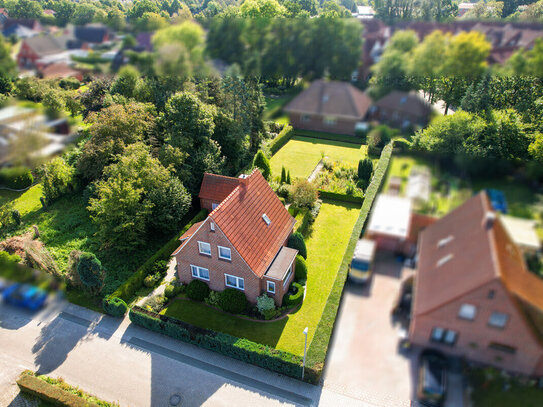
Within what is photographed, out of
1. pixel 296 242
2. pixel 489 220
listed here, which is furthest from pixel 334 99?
pixel 296 242

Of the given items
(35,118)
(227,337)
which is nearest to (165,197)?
(227,337)

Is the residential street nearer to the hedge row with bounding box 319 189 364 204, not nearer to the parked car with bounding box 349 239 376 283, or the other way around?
the parked car with bounding box 349 239 376 283

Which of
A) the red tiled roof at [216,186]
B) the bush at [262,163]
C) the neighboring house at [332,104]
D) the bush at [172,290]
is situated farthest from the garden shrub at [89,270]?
the neighboring house at [332,104]

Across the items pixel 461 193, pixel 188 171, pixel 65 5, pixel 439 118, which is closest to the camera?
pixel 461 193

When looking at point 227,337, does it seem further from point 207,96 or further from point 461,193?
point 207,96

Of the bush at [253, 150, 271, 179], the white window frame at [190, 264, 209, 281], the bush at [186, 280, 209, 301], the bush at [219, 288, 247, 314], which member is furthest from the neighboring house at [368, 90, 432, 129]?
the bush at [253, 150, 271, 179]

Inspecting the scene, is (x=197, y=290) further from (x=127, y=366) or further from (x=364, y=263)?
(x=364, y=263)

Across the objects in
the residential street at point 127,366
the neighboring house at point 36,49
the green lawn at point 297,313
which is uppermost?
the neighboring house at point 36,49

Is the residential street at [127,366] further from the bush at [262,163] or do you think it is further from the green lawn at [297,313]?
the bush at [262,163]
